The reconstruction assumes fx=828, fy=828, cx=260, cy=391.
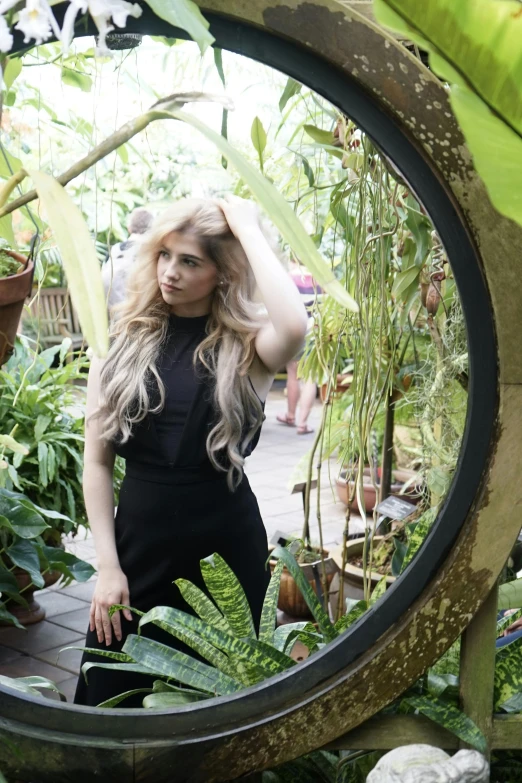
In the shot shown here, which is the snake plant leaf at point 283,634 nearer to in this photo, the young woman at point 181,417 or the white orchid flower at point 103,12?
the young woman at point 181,417

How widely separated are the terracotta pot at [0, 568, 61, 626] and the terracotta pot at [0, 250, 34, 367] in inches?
71.9

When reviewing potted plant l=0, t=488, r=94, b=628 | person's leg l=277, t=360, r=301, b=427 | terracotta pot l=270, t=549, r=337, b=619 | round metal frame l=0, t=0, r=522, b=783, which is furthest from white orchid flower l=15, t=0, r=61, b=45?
person's leg l=277, t=360, r=301, b=427

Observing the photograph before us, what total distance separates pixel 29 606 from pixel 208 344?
164cm

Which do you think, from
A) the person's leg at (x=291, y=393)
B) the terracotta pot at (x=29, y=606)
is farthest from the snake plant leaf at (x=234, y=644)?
the person's leg at (x=291, y=393)

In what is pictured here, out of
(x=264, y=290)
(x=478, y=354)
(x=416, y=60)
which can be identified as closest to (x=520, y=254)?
(x=478, y=354)

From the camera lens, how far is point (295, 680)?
3.32 feet

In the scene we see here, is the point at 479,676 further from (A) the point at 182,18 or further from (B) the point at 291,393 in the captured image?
(B) the point at 291,393

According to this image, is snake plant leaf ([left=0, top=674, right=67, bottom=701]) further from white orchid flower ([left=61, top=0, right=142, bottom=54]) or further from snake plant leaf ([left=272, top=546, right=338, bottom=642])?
white orchid flower ([left=61, top=0, right=142, bottom=54])

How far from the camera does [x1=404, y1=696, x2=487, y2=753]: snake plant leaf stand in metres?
1.03

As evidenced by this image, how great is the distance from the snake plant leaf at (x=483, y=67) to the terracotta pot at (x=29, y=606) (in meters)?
2.46

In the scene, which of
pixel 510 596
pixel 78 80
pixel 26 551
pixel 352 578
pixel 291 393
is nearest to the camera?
pixel 510 596

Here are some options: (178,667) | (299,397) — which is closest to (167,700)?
(178,667)

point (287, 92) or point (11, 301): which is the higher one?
point (287, 92)

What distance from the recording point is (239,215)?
162 cm
